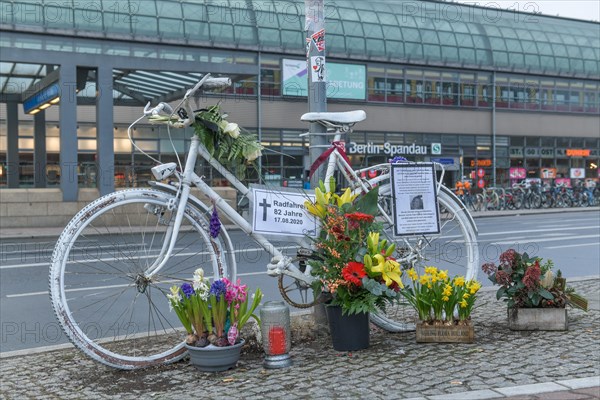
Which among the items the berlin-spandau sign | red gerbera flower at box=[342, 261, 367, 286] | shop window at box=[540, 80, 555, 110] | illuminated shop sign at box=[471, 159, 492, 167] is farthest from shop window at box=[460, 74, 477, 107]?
red gerbera flower at box=[342, 261, 367, 286]

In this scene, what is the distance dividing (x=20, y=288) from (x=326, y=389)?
6.76m

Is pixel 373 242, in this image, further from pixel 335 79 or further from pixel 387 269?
pixel 335 79

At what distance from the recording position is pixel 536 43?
44.5 meters

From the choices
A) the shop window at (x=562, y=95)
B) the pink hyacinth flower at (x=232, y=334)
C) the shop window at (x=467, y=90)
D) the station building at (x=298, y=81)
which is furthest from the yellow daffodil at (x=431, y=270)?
the shop window at (x=562, y=95)

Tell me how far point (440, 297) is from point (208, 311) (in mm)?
1785

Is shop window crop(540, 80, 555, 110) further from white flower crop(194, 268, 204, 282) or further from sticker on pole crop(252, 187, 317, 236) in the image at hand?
white flower crop(194, 268, 204, 282)

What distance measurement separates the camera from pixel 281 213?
17.7ft

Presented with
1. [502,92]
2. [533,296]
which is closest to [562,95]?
[502,92]

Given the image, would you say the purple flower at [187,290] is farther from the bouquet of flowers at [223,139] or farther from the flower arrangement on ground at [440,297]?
the flower arrangement on ground at [440,297]

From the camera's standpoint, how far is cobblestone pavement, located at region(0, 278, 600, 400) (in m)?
4.29

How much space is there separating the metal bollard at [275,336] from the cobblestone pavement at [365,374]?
0.08 meters

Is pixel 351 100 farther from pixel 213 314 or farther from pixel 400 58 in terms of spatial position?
pixel 213 314

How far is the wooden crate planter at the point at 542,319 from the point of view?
5844 millimetres

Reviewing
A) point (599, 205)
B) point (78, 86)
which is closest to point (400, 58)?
point (599, 205)
